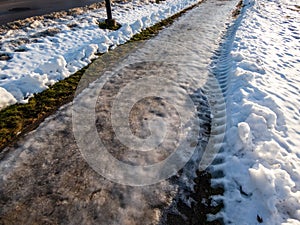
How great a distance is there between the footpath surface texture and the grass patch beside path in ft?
0.77

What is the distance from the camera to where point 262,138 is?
162 inches

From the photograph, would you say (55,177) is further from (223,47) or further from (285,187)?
(223,47)

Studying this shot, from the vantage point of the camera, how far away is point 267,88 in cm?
580

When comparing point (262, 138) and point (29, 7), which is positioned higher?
point (262, 138)

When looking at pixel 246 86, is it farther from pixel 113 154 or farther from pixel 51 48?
pixel 51 48

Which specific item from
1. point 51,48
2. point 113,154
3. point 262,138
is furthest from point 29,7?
point 262,138

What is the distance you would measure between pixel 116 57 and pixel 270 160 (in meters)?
5.69

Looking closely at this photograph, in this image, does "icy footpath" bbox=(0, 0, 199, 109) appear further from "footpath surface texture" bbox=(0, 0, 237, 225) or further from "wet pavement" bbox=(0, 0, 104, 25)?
"wet pavement" bbox=(0, 0, 104, 25)

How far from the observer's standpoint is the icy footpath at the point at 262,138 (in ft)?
10.2

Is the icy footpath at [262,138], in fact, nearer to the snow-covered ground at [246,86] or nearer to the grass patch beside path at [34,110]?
the snow-covered ground at [246,86]

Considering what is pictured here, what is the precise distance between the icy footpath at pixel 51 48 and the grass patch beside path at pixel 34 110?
8.7 inches

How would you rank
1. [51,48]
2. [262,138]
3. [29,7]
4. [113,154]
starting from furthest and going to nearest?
[29,7], [51,48], [262,138], [113,154]

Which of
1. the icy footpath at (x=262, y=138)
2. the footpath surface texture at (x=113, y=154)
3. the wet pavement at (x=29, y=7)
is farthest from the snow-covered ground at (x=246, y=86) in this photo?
the wet pavement at (x=29, y=7)

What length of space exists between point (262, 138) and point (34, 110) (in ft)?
14.1
